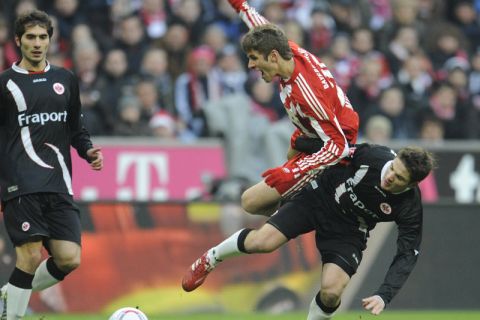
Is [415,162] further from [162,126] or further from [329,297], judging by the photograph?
[162,126]

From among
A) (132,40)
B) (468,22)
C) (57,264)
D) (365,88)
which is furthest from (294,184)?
(468,22)

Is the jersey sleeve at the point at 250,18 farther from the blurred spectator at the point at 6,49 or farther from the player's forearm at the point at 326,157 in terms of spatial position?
the blurred spectator at the point at 6,49

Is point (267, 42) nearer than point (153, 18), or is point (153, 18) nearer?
point (267, 42)

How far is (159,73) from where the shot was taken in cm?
1612

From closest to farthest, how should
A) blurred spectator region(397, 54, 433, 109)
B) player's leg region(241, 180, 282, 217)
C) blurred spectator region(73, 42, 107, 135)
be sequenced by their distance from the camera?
player's leg region(241, 180, 282, 217) → blurred spectator region(73, 42, 107, 135) → blurred spectator region(397, 54, 433, 109)

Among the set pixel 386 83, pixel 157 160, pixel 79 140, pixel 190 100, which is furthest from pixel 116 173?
pixel 79 140

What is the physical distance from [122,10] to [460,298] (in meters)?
6.34

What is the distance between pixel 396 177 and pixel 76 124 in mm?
2410

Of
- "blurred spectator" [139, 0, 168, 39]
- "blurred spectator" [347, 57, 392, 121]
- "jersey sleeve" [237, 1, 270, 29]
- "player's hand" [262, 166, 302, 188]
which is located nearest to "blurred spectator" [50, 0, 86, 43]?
"blurred spectator" [139, 0, 168, 39]

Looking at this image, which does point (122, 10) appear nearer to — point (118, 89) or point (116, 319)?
point (118, 89)

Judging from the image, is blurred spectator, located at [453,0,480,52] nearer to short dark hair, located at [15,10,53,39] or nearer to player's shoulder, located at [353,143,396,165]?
player's shoulder, located at [353,143,396,165]

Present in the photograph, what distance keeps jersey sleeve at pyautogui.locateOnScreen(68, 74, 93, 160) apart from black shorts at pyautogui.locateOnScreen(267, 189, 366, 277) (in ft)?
4.95

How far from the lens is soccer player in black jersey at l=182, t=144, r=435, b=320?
29.3ft

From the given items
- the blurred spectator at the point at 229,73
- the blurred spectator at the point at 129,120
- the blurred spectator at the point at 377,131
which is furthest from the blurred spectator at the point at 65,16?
the blurred spectator at the point at 377,131
